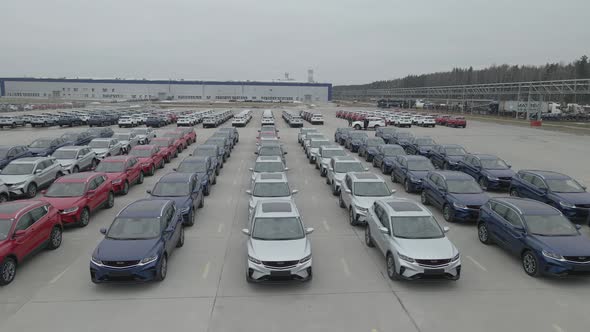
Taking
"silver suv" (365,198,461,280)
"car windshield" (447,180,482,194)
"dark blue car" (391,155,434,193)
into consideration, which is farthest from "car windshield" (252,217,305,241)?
"dark blue car" (391,155,434,193)

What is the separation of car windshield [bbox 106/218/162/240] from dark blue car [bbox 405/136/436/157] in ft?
59.9

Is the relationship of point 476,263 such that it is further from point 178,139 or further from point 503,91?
point 503,91

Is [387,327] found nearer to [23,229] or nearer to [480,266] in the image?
[480,266]

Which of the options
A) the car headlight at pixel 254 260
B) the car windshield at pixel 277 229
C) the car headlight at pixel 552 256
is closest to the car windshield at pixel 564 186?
the car headlight at pixel 552 256

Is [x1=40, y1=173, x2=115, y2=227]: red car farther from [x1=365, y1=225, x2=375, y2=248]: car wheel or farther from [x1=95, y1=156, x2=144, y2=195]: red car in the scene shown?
[x1=365, y1=225, x2=375, y2=248]: car wheel

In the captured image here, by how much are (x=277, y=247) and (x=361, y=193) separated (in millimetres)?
5157

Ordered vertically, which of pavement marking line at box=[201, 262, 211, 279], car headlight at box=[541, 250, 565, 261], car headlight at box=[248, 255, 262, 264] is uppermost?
car headlight at box=[541, 250, 565, 261]

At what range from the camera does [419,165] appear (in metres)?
18.2

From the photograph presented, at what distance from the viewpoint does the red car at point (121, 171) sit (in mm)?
16594

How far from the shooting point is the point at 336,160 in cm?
1819

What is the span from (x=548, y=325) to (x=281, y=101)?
456 feet

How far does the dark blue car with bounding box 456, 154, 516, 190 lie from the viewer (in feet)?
57.4

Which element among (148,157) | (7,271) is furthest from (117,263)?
(148,157)

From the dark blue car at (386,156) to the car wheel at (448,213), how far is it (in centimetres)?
702
